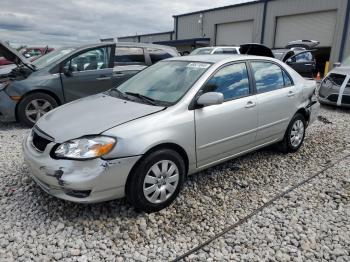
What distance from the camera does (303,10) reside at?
21.2 metres

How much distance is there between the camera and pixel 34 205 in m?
3.15

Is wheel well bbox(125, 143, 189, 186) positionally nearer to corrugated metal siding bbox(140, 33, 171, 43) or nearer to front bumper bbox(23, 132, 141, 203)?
front bumper bbox(23, 132, 141, 203)

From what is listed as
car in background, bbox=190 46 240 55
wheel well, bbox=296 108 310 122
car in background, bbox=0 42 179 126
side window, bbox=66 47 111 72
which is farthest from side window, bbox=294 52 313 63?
side window, bbox=66 47 111 72

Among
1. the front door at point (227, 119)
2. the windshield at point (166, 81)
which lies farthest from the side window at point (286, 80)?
the windshield at point (166, 81)

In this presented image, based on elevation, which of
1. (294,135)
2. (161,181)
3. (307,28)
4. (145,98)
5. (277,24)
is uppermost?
(277,24)

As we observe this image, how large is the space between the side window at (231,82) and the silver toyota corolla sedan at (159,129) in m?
0.01

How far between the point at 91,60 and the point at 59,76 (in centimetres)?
74

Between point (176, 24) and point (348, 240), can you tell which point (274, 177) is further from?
point (176, 24)

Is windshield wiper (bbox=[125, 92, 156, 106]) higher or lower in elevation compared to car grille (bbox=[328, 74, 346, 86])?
higher

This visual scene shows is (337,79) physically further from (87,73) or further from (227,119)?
(87,73)

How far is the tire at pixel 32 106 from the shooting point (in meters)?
5.78

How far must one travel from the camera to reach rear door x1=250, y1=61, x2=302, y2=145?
13.2 feet

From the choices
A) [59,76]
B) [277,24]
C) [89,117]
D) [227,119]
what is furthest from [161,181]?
[277,24]

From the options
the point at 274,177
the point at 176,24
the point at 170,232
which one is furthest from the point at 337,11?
the point at 170,232
